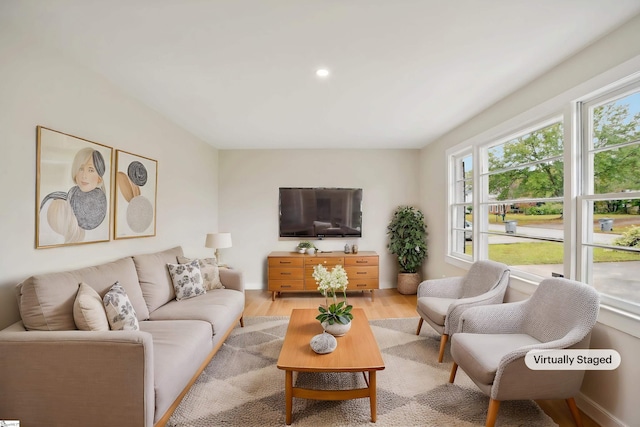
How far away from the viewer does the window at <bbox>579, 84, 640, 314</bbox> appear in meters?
1.78

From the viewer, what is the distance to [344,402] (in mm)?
1986

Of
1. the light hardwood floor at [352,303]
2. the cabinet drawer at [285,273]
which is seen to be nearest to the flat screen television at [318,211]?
the cabinet drawer at [285,273]

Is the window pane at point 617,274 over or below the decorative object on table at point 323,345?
over

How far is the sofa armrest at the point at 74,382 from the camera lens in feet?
4.72

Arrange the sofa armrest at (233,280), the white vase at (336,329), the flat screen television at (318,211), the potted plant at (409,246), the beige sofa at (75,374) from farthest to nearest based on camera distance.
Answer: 1. the flat screen television at (318,211)
2. the potted plant at (409,246)
3. the sofa armrest at (233,280)
4. the white vase at (336,329)
5. the beige sofa at (75,374)

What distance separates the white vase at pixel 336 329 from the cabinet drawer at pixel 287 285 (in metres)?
2.28

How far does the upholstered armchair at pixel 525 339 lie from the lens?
163 centimetres

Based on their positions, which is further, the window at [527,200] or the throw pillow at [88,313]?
the window at [527,200]

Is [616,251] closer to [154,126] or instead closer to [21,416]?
[21,416]

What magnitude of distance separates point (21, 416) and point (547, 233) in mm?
3757

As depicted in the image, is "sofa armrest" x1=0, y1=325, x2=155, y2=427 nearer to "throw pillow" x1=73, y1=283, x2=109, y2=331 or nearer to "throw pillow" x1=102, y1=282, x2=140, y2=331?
"throw pillow" x1=73, y1=283, x2=109, y2=331

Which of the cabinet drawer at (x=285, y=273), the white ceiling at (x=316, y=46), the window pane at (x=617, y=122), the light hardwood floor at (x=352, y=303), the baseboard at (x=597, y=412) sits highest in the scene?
the white ceiling at (x=316, y=46)

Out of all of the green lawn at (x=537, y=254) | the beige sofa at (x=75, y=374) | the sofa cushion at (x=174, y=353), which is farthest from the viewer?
the green lawn at (x=537, y=254)

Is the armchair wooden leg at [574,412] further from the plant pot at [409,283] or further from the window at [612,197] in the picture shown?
the plant pot at [409,283]
